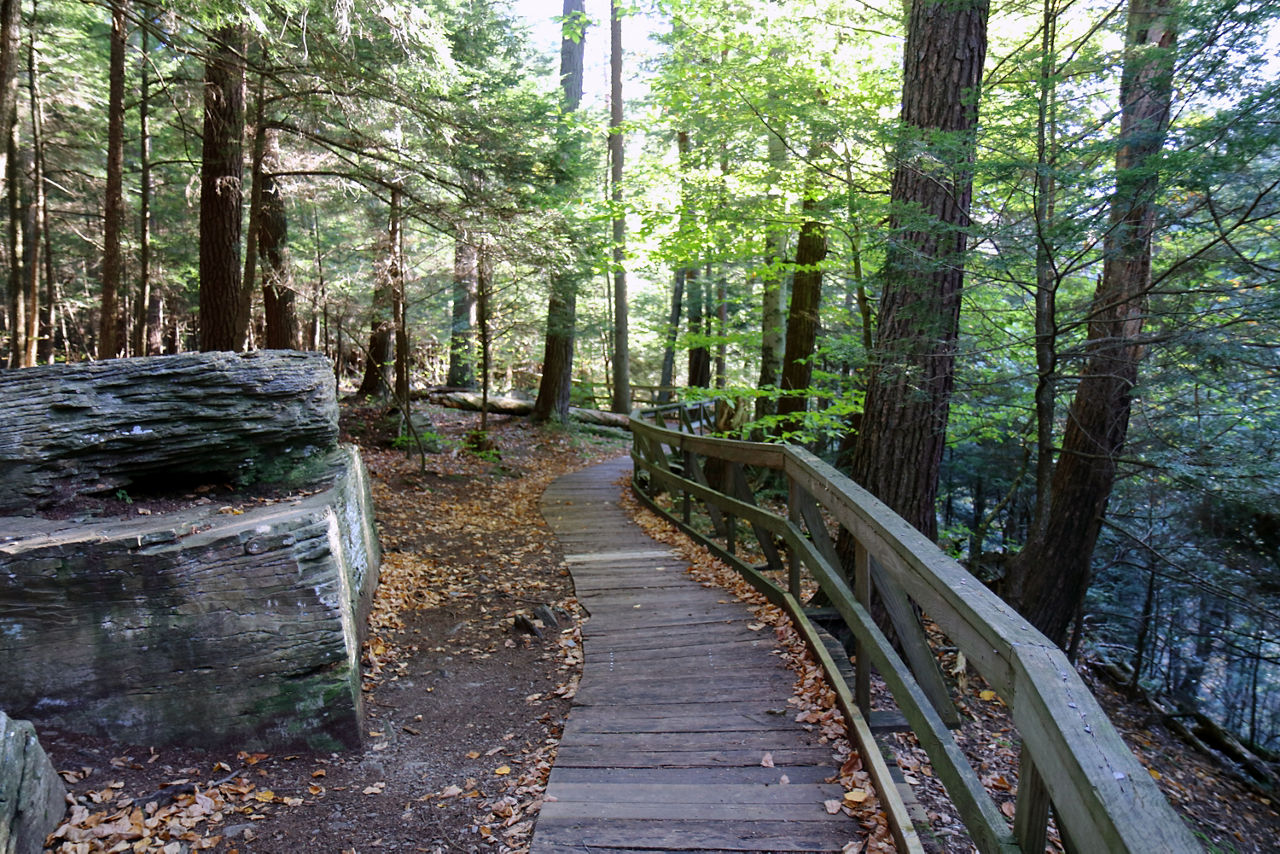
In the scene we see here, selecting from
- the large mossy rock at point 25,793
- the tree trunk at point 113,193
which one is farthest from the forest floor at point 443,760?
the tree trunk at point 113,193

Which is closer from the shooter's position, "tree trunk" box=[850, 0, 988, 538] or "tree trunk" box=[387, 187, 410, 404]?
"tree trunk" box=[850, 0, 988, 538]

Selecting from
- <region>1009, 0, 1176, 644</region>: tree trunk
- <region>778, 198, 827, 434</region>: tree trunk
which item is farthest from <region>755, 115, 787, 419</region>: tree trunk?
<region>1009, 0, 1176, 644</region>: tree trunk

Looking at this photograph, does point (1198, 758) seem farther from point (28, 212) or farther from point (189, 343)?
point (189, 343)

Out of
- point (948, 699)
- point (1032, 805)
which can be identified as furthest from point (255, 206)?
point (1032, 805)

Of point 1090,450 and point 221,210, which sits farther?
point 221,210

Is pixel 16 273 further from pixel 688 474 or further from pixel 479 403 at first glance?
pixel 688 474

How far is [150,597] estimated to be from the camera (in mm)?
4004

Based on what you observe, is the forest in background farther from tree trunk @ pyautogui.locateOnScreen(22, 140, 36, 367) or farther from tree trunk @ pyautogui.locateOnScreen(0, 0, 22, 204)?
tree trunk @ pyautogui.locateOnScreen(22, 140, 36, 367)

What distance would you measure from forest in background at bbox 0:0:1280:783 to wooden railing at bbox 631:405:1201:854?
1.59 m

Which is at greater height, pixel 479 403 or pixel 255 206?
pixel 255 206

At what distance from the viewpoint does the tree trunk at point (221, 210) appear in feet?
29.2

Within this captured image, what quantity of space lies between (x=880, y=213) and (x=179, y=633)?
6.57 meters

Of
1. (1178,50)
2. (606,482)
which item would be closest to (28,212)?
(606,482)

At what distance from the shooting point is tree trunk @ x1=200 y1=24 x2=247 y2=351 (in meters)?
8.90
